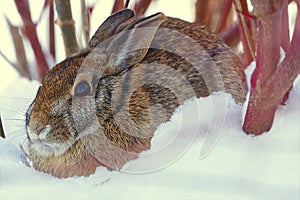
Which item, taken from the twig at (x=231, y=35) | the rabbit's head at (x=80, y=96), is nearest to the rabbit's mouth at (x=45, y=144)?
the rabbit's head at (x=80, y=96)

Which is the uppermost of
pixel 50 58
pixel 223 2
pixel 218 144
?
pixel 218 144

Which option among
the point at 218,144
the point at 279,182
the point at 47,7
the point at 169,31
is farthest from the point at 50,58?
the point at 279,182

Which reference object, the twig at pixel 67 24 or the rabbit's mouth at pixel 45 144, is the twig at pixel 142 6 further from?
the rabbit's mouth at pixel 45 144

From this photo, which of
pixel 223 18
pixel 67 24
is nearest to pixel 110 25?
pixel 67 24

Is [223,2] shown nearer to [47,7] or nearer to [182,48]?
[182,48]

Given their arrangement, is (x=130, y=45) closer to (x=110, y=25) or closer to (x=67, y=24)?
(x=110, y=25)

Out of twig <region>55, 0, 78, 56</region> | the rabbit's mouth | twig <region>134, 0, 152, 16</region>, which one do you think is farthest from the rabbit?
twig <region>134, 0, 152, 16</region>

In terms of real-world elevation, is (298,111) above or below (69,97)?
above
